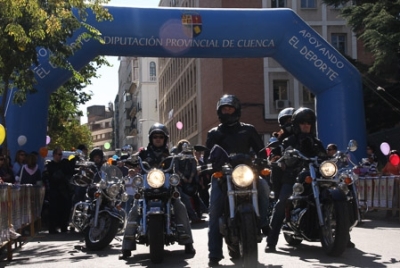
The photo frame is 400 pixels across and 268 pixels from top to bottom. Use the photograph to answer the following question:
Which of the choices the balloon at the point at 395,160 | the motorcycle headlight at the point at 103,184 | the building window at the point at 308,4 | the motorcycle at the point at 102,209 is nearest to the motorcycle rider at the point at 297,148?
the motorcycle at the point at 102,209

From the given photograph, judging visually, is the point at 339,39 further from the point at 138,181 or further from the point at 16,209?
the point at 138,181

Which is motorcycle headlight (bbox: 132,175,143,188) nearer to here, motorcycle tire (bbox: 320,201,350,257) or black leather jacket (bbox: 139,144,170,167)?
black leather jacket (bbox: 139,144,170,167)

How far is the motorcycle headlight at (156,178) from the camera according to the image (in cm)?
886

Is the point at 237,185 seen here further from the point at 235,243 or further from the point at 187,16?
the point at 187,16

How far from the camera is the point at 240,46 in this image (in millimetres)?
18891

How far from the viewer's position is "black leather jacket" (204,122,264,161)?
336 inches

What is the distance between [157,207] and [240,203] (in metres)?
1.33

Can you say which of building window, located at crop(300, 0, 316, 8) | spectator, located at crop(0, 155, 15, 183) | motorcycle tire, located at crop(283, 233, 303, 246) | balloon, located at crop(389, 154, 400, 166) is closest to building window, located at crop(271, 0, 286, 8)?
building window, located at crop(300, 0, 316, 8)

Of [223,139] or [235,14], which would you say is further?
[235,14]

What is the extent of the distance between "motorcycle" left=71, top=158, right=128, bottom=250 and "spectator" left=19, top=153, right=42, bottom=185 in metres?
4.21

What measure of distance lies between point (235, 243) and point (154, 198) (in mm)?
1261

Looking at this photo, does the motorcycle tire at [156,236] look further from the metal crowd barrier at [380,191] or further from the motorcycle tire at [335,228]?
the metal crowd barrier at [380,191]

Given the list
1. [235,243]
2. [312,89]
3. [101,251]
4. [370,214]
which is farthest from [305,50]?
[235,243]

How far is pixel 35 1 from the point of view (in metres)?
13.6
